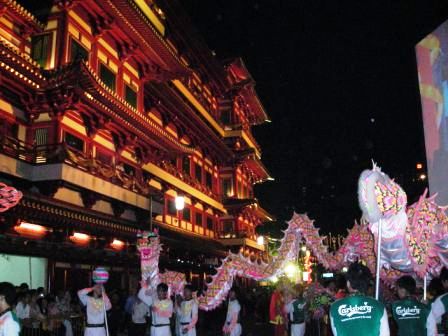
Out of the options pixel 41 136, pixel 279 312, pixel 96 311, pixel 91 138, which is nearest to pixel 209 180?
pixel 91 138

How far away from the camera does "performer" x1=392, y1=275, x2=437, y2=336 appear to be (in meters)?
6.00

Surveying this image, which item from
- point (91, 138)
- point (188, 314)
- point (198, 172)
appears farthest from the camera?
point (198, 172)

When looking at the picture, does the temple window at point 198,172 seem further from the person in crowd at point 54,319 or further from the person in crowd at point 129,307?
the person in crowd at point 54,319

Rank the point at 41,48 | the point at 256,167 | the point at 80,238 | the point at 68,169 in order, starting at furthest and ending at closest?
the point at 256,167 → the point at 41,48 → the point at 80,238 → the point at 68,169

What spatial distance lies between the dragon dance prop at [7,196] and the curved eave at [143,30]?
9.09 m

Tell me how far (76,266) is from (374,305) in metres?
13.2

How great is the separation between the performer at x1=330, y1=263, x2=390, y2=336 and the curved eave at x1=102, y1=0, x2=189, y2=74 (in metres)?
15.2

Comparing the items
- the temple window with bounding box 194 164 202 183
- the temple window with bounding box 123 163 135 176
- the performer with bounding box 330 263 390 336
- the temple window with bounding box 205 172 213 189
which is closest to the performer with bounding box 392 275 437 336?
the performer with bounding box 330 263 390 336

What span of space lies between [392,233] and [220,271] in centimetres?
379

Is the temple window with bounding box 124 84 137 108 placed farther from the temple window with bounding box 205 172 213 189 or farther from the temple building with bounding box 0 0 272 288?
the temple window with bounding box 205 172 213 189

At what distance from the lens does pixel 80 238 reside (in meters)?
16.2

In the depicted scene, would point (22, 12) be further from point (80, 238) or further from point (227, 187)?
point (227, 187)

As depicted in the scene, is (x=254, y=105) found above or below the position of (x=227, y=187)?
above

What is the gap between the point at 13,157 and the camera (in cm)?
1354
